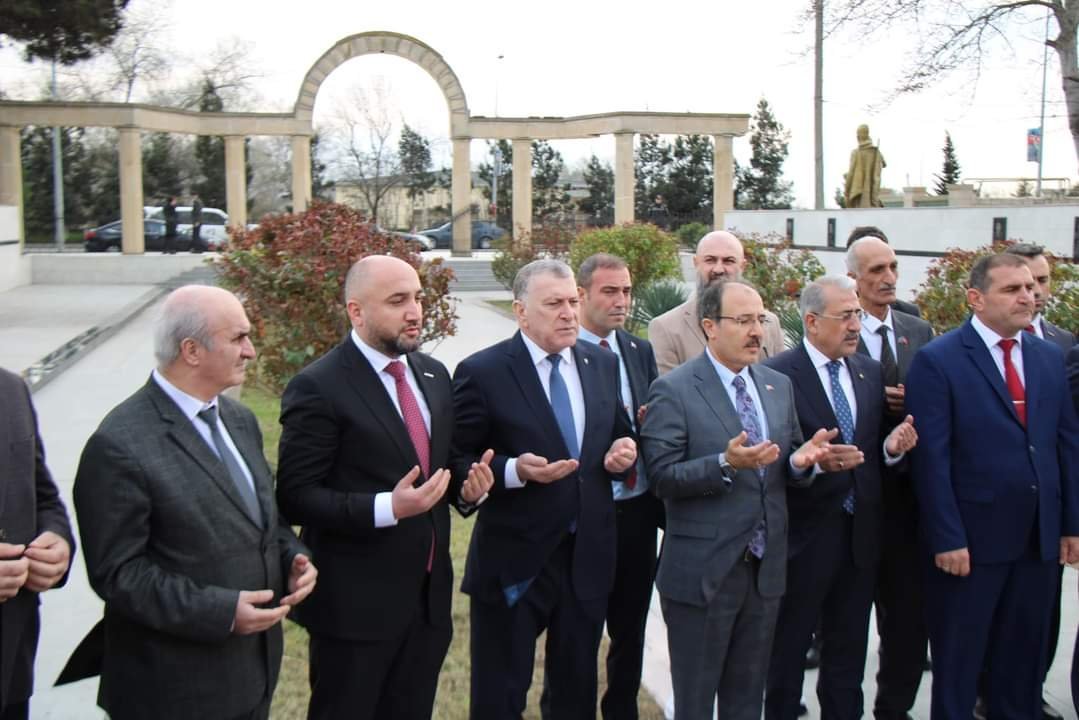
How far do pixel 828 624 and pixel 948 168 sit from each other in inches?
2016

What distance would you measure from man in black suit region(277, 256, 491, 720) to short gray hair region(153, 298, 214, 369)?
0.50 meters

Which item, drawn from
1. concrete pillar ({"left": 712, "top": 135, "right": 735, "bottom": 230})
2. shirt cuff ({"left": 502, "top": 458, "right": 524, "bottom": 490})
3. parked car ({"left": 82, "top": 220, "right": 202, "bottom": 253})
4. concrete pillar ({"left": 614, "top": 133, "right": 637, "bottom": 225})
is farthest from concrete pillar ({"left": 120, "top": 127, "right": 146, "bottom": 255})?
shirt cuff ({"left": 502, "top": 458, "right": 524, "bottom": 490})

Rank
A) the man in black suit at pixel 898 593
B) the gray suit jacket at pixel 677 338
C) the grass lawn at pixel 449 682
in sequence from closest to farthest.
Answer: the man in black suit at pixel 898 593
the grass lawn at pixel 449 682
the gray suit jacket at pixel 677 338

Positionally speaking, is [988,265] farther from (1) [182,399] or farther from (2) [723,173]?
(2) [723,173]

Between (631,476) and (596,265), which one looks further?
(596,265)

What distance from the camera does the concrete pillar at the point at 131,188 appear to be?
29.2 metres

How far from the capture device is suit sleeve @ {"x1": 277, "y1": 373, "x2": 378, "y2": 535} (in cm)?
351

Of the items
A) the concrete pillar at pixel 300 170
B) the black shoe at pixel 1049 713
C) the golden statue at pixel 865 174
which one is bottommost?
the black shoe at pixel 1049 713

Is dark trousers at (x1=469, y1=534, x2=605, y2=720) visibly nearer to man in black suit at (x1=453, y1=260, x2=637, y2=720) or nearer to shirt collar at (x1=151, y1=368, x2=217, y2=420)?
man in black suit at (x1=453, y1=260, x2=637, y2=720)

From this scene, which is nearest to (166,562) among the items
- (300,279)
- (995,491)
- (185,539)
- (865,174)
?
(185,539)

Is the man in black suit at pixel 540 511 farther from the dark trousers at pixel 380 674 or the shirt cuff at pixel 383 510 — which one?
the shirt cuff at pixel 383 510

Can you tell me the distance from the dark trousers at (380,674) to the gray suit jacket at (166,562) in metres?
0.41

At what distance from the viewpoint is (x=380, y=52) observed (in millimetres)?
31000

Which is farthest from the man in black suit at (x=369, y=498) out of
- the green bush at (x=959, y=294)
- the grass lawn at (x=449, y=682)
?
the green bush at (x=959, y=294)
